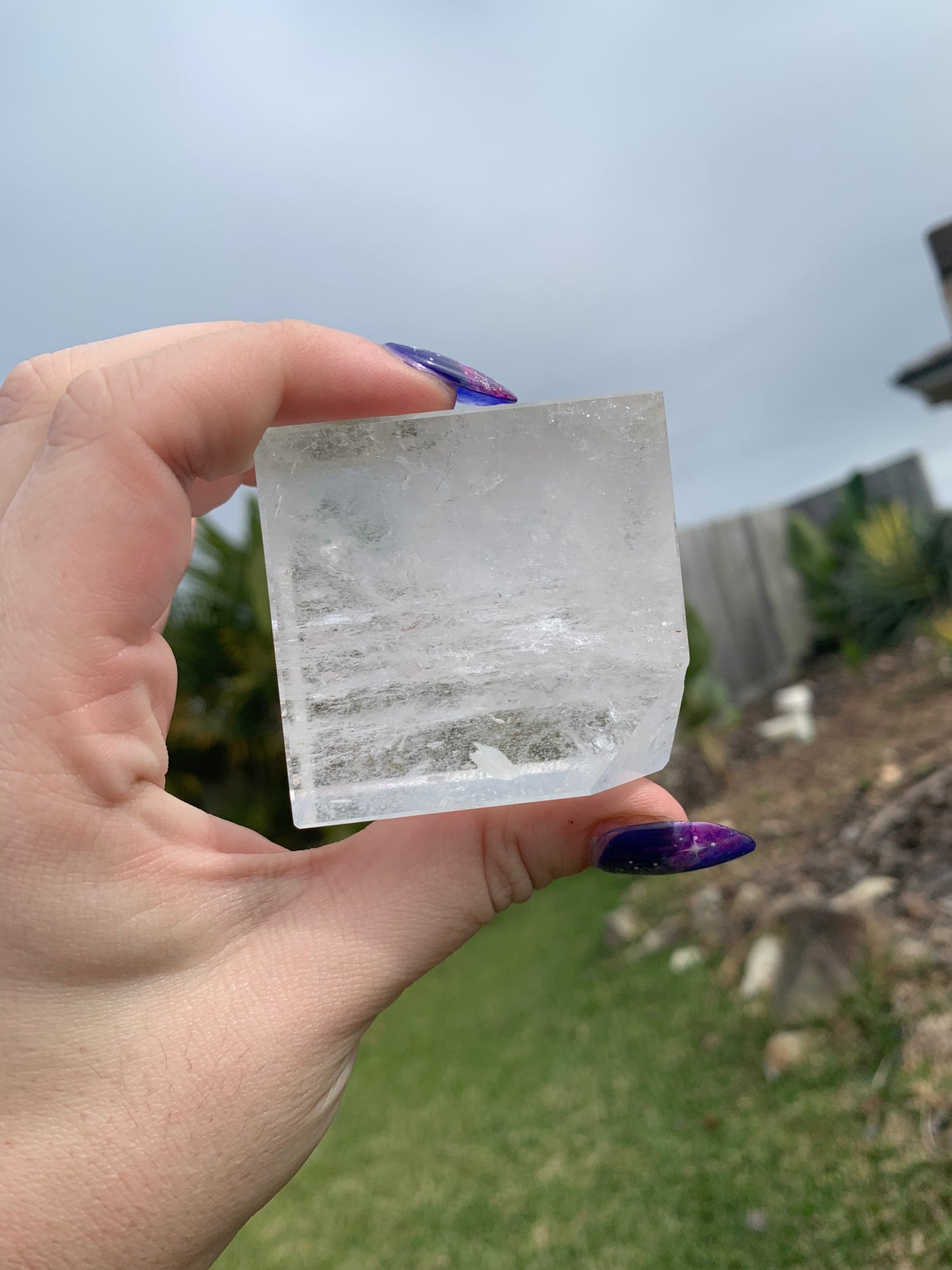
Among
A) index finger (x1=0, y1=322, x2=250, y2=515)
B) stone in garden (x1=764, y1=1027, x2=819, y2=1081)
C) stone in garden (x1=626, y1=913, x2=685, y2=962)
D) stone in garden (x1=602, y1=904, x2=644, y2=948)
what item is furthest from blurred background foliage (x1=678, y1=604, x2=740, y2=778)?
index finger (x1=0, y1=322, x2=250, y2=515)

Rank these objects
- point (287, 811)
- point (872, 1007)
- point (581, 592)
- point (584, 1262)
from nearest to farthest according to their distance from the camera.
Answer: point (581, 592)
point (584, 1262)
point (872, 1007)
point (287, 811)

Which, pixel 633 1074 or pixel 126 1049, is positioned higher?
pixel 126 1049

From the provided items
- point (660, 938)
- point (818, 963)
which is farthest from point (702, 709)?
point (818, 963)

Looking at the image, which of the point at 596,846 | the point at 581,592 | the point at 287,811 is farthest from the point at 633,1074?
the point at 287,811

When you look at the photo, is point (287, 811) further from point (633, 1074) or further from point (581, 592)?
point (581, 592)

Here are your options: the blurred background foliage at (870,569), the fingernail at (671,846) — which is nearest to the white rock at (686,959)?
the fingernail at (671,846)

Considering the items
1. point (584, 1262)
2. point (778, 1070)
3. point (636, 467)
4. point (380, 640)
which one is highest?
point (636, 467)

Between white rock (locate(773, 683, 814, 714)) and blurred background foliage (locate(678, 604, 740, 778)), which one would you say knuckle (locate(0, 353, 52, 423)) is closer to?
blurred background foliage (locate(678, 604, 740, 778))

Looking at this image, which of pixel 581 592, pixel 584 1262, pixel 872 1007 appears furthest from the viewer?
pixel 872 1007

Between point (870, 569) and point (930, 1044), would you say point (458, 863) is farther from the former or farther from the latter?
point (870, 569)
